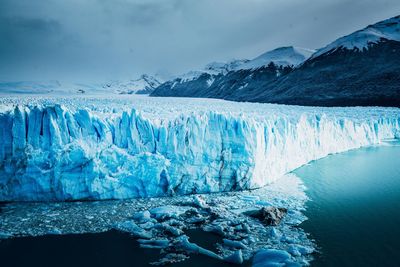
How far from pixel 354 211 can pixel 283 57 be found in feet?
269

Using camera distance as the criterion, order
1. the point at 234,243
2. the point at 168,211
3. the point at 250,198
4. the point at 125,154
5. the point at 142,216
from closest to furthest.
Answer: the point at 234,243, the point at 142,216, the point at 168,211, the point at 250,198, the point at 125,154

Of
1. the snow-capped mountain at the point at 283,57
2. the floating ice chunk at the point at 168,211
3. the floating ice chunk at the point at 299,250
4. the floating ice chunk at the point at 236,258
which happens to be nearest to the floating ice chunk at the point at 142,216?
the floating ice chunk at the point at 168,211

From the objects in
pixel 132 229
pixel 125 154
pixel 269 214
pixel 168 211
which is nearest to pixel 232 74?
pixel 125 154

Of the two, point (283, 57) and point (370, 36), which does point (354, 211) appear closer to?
point (370, 36)

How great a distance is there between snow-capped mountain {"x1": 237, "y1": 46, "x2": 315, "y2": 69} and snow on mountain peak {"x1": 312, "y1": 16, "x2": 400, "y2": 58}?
14826mm

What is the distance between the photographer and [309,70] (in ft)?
191

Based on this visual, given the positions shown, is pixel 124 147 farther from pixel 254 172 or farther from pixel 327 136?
pixel 327 136

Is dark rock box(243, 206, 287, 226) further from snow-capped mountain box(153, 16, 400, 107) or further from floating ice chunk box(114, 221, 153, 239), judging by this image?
snow-capped mountain box(153, 16, 400, 107)

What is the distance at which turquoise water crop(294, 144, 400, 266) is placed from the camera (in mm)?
4770

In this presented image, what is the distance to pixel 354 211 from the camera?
21.4 feet

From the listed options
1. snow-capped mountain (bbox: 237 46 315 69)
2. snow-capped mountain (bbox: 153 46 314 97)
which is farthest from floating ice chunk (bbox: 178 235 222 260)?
snow-capped mountain (bbox: 237 46 315 69)

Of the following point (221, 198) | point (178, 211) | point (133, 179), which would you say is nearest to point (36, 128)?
point (133, 179)

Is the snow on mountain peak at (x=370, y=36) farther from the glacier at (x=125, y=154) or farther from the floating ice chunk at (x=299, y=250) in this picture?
the floating ice chunk at (x=299, y=250)

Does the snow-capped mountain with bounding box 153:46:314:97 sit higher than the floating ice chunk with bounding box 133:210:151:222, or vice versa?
the snow-capped mountain with bounding box 153:46:314:97
